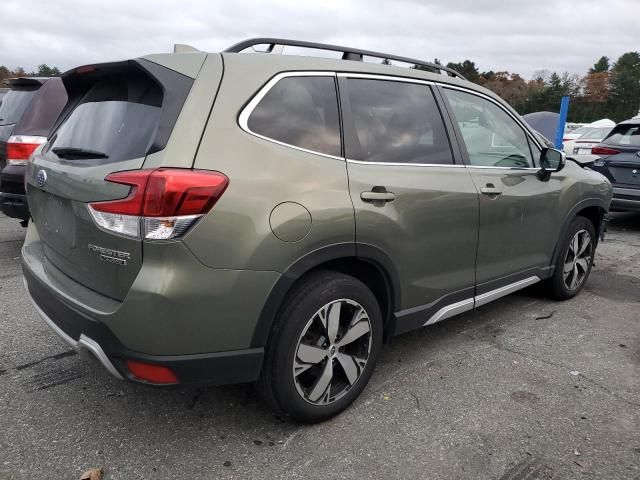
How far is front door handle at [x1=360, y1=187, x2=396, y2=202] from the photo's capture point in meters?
2.58

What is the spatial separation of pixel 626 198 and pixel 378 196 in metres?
6.54

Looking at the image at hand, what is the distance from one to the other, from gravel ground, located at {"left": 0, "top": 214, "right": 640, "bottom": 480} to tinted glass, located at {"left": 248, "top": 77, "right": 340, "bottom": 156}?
4.67ft

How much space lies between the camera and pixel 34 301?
A: 9.09 ft

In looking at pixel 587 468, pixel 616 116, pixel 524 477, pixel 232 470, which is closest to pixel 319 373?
pixel 232 470

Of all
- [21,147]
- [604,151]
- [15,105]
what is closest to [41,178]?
[21,147]

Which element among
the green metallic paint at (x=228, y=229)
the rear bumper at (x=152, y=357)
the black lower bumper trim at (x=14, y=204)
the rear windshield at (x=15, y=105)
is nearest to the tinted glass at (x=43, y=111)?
the rear windshield at (x=15, y=105)

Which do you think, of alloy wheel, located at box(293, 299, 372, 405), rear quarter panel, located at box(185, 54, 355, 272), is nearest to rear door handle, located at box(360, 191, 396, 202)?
rear quarter panel, located at box(185, 54, 355, 272)

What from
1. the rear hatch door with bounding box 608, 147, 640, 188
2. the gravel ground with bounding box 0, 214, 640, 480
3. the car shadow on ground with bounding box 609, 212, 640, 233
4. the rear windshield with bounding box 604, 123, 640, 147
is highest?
the rear windshield with bounding box 604, 123, 640, 147

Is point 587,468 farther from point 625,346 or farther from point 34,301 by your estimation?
point 34,301

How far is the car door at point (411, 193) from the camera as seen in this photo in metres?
2.66

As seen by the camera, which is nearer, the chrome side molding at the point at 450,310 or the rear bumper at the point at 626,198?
the chrome side molding at the point at 450,310

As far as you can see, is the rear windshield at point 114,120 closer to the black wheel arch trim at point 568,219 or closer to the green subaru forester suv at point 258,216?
the green subaru forester suv at point 258,216

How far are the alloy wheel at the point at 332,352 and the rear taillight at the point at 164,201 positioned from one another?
0.77m

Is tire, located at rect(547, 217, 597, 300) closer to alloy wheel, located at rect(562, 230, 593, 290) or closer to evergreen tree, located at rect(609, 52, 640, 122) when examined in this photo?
alloy wheel, located at rect(562, 230, 593, 290)
